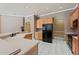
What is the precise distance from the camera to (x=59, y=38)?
10539mm

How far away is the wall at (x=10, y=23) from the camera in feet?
40.6

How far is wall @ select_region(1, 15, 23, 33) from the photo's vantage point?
12382mm

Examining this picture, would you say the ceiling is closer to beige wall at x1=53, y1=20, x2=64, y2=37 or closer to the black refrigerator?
the black refrigerator

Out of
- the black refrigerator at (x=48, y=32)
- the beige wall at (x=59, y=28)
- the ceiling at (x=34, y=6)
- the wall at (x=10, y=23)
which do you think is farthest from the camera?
the wall at (x=10, y=23)

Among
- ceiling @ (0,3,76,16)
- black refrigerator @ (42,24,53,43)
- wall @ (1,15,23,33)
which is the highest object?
ceiling @ (0,3,76,16)

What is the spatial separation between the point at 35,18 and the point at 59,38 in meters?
3.14

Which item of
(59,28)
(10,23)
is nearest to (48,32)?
(59,28)

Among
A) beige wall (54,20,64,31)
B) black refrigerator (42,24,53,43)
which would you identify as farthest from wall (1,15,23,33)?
black refrigerator (42,24,53,43)

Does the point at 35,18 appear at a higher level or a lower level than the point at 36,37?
higher

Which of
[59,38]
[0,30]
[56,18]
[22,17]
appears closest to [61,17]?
[56,18]

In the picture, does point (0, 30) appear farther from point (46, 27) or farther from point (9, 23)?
point (46, 27)

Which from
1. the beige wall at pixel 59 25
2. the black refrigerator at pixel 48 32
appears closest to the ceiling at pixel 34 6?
the black refrigerator at pixel 48 32

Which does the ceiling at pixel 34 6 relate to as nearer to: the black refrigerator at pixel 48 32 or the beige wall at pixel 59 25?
the black refrigerator at pixel 48 32

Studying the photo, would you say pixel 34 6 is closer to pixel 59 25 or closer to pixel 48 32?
pixel 48 32
